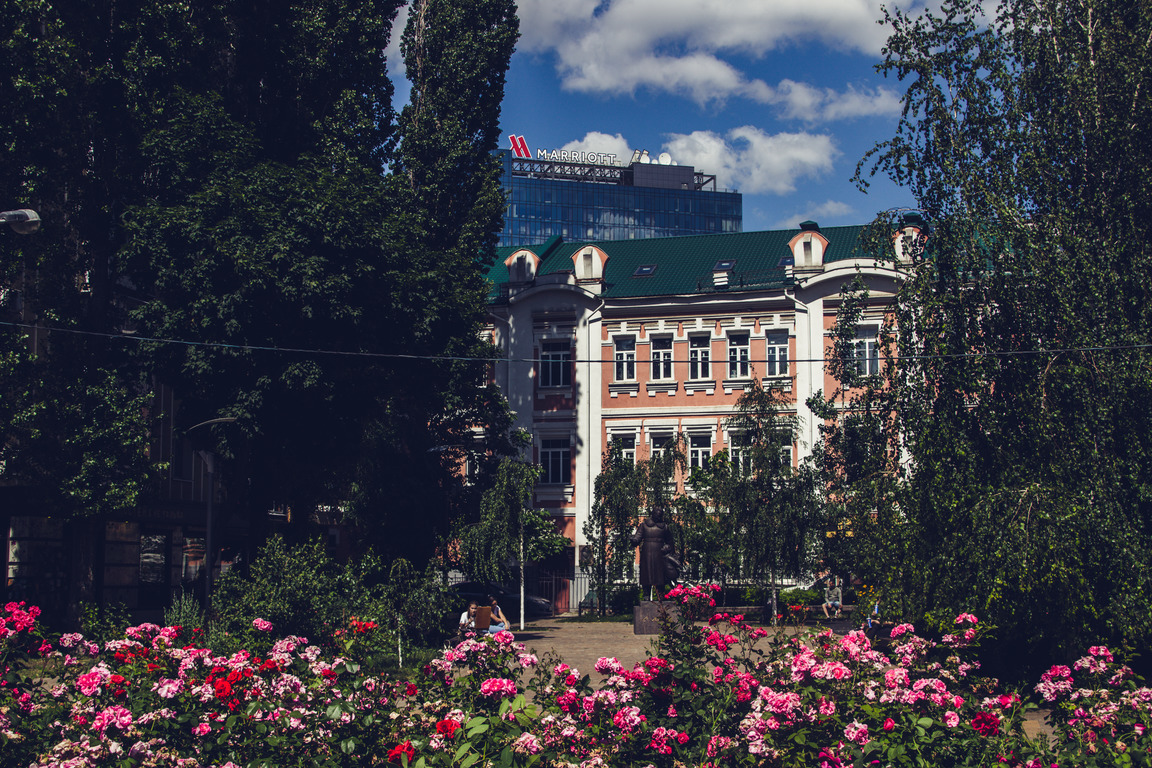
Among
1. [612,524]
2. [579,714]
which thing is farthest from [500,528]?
[579,714]

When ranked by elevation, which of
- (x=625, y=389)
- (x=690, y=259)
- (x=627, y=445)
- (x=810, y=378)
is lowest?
(x=627, y=445)

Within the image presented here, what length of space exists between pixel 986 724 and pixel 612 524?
86.3 ft

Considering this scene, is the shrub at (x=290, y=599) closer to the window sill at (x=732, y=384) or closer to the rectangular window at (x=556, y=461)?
the rectangular window at (x=556, y=461)

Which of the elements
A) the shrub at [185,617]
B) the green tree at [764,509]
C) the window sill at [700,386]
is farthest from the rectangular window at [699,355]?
the shrub at [185,617]

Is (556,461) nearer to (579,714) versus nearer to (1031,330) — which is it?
(1031,330)

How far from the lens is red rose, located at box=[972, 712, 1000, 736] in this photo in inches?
274

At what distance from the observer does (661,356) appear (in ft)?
124

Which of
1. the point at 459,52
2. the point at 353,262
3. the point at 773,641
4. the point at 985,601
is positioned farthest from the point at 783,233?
the point at 773,641

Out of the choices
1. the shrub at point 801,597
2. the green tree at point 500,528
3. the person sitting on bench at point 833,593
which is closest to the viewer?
the green tree at point 500,528

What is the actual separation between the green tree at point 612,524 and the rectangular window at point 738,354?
221 inches

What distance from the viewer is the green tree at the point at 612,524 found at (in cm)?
3297

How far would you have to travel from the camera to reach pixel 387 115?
28.0 metres

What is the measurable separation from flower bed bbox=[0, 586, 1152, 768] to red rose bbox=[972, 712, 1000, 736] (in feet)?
0.04

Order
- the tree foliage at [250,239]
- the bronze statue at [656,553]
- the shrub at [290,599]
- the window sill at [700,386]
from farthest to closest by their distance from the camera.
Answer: the window sill at [700,386] < the bronze statue at [656,553] < the tree foliage at [250,239] < the shrub at [290,599]
